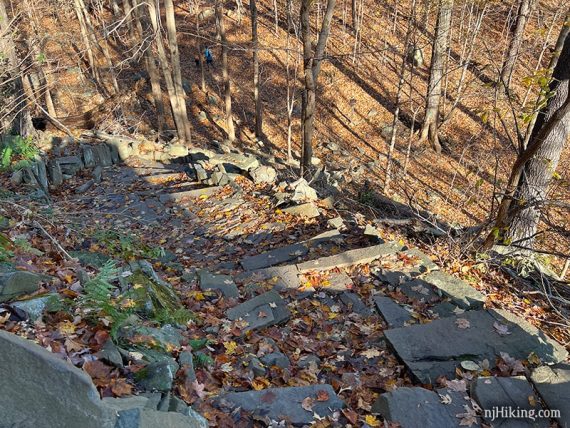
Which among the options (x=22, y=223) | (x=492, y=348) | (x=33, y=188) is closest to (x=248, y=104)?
(x=33, y=188)

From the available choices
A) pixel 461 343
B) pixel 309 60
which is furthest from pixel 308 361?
pixel 309 60

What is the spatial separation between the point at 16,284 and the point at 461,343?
4584 millimetres

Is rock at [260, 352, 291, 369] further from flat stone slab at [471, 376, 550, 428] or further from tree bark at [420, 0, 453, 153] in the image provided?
tree bark at [420, 0, 453, 153]

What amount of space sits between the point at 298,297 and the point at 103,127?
41.5 ft

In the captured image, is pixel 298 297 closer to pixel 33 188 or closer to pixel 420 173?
pixel 33 188

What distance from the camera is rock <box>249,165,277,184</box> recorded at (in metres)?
10.7

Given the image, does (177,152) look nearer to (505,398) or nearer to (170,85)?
(170,85)

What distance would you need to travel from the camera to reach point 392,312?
18.1 ft

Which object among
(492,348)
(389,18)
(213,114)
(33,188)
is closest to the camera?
(492,348)

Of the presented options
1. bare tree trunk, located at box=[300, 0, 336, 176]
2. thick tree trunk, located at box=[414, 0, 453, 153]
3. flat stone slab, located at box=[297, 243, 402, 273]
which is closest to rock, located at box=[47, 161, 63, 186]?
bare tree trunk, located at box=[300, 0, 336, 176]

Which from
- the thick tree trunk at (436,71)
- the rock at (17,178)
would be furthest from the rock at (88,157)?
the thick tree trunk at (436,71)

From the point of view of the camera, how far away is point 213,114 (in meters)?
23.3

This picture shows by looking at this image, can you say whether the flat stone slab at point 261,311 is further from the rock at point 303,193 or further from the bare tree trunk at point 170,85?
the bare tree trunk at point 170,85

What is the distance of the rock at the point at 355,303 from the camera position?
5.63 meters
